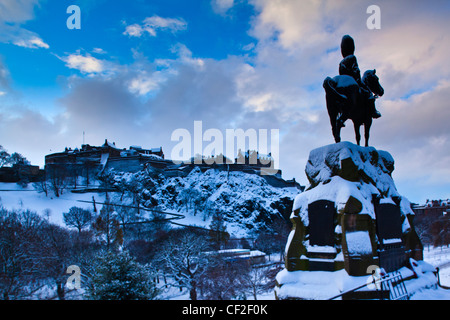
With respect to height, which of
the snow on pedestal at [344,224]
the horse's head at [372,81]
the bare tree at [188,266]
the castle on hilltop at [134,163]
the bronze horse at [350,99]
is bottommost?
the bare tree at [188,266]

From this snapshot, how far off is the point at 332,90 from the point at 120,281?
9.46m

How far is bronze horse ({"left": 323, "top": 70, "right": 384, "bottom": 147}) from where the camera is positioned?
7.45 metres

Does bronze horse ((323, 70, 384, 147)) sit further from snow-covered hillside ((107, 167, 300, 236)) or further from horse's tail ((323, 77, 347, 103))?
snow-covered hillside ((107, 167, 300, 236))

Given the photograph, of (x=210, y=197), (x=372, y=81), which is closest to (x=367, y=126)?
(x=372, y=81)

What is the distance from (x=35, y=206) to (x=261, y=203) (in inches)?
2101

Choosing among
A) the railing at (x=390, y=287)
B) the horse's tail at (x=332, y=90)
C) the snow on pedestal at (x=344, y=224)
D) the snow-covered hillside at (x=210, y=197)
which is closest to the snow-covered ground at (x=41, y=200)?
the snow-covered hillside at (x=210, y=197)

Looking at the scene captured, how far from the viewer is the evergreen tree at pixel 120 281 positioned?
10039 mm

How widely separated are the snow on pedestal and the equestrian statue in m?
0.88

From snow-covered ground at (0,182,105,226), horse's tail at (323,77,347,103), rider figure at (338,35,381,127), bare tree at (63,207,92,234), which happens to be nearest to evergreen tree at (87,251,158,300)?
rider figure at (338,35,381,127)

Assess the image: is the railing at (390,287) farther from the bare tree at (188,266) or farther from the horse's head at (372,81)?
the bare tree at (188,266)

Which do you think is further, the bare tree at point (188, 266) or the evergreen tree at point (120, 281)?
the bare tree at point (188, 266)
